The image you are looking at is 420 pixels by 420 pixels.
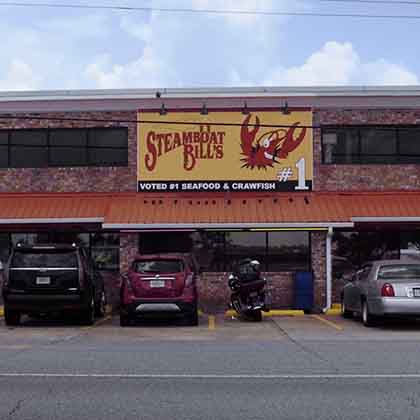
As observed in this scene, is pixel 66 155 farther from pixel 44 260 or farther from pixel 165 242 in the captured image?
pixel 44 260

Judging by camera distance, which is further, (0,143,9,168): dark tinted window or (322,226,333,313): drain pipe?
(0,143,9,168): dark tinted window

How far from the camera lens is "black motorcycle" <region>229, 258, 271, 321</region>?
65.3 feet

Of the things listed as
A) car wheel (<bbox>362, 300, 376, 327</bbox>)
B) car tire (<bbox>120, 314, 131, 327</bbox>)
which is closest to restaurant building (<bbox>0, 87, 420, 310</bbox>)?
car tire (<bbox>120, 314, 131, 327</bbox>)

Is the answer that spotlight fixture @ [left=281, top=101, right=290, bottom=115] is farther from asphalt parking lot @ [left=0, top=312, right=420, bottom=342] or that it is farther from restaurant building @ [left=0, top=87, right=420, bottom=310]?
asphalt parking lot @ [left=0, top=312, right=420, bottom=342]

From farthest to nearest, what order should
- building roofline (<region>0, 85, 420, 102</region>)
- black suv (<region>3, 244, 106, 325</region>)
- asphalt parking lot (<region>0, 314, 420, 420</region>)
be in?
building roofline (<region>0, 85, 420, 102</region>) → black suv (<region>3, 244, 106, 325</region>) → asphalt parking lot (<region>0, 314, 420, 420</region>)

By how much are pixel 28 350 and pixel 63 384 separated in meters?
4.02

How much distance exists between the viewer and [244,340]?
15352mm

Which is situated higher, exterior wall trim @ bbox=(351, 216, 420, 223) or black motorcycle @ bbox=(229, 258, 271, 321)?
exterior wall trim @ bbox=(351, 216, 420, 223)

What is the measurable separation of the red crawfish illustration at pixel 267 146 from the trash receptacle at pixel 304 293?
376 centimetres

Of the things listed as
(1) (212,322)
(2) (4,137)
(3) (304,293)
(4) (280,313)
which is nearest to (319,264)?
(3) (304,293)

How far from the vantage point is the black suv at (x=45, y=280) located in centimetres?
1795

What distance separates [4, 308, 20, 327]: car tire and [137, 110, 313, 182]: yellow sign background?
705 centimetres

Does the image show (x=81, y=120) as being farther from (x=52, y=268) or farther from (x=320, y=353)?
(x=320, y=353)

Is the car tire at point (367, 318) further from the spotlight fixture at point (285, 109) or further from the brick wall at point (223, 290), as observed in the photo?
the spotlight fixture at point (285, 109)
